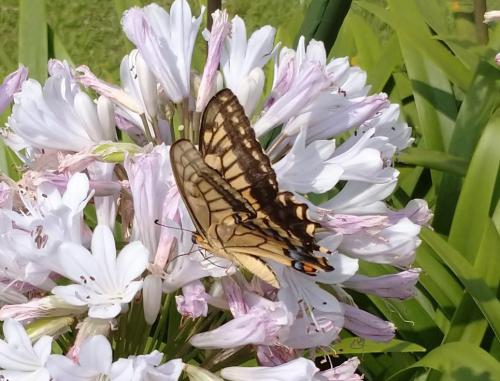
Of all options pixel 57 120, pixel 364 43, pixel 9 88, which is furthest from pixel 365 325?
pixel 364 43

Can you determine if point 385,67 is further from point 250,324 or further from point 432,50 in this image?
point 250,324

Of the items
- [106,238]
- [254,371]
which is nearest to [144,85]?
[106,238]

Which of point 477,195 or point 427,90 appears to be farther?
point 427,90

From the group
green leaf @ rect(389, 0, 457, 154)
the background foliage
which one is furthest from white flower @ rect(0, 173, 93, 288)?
green leaf @ rect(389, 0, 457, 154)

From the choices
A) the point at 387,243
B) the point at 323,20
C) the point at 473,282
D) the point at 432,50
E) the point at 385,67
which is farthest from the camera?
the point at 385,67

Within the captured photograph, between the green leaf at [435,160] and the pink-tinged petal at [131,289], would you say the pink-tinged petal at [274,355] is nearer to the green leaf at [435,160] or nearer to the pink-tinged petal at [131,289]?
the pink-tinged petal at [131,289]

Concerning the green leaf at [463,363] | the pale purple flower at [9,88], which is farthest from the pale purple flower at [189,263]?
the green leaf at [463,363]
